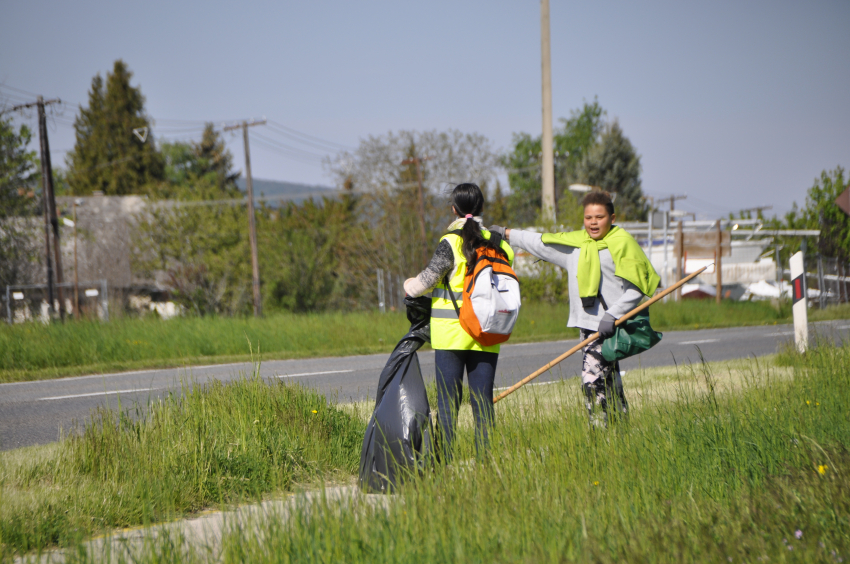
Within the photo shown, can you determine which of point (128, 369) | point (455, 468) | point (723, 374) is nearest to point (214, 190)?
point (128, 369)

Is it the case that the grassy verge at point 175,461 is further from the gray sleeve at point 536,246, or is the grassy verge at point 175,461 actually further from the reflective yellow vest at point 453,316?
the gray sleeve at point 536,246

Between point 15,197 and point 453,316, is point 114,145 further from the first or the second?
point 453,316

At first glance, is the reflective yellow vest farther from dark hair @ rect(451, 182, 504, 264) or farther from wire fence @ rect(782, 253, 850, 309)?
wire fence @ rect(782, 253, 850, 309)

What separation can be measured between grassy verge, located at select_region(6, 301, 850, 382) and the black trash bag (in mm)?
6689

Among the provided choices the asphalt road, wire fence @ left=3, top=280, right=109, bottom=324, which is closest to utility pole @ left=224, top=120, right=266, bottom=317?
wire fence @ left=3, top=280, right=109, bottom=324

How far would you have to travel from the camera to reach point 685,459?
3.66 metres

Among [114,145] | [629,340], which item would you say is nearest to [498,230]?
[629,340]

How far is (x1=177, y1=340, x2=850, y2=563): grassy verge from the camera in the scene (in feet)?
8.52

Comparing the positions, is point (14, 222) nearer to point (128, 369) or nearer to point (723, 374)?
point (128, 369)

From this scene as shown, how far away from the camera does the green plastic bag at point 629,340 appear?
444cm

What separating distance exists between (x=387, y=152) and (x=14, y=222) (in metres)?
26.8

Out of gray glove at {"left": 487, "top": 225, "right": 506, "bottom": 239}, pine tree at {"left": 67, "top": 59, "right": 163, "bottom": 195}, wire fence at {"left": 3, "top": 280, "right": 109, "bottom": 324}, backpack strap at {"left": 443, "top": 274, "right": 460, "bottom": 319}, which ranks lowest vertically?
wire fence at {"left": 3, "top": 280, "right": 109, "bottom": 324}

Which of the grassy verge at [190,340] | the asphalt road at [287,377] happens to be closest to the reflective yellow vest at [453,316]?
the asphalt road at [287,377]

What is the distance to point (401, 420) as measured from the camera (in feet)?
13.4
